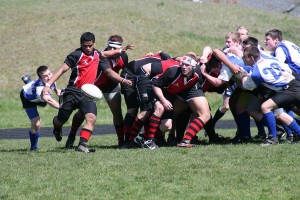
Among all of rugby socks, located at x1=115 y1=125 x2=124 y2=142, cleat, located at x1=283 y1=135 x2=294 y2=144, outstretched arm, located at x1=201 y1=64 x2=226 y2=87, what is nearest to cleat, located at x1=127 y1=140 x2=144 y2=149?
rugby socks, located at x1=115 y1=125 x2=124 y2=142

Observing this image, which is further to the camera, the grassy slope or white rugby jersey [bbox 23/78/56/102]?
the grassy slope

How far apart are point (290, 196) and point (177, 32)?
2410cm

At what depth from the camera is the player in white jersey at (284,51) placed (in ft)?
38.1

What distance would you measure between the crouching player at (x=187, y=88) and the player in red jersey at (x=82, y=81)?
986 mm

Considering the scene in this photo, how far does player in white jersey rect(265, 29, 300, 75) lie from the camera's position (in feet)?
38.1

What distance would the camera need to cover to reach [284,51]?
11648mm

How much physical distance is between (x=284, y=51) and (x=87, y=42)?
3172 mm

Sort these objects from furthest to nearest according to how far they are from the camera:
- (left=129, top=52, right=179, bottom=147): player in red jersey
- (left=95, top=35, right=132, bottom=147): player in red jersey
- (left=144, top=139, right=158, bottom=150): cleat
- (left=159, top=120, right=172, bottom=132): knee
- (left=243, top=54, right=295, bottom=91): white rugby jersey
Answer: (left=95, top=35, right=132, bottom=147): player in red jersey < (left=159, top=120, right=172, bottom=132): knee < (left=129, top=52, right=179, bottom=147): player in red jersey < (left=144, top=139, right=158, bottom=150): cleat < (left=243, top=54, right=295, bottom=91): white rugby jersey

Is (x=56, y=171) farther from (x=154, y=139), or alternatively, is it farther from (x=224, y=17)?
(x=224, y=17)

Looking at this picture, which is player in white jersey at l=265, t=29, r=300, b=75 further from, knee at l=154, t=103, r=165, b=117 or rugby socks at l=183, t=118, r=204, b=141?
knee at l=154, t=103, r=165, b=117

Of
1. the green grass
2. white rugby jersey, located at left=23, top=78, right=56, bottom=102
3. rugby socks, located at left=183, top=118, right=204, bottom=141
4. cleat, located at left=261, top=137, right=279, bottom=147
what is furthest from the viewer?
white rugby jersey, located at left=23, top=78, right=56, bottom=102

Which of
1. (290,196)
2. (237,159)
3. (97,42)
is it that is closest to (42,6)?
(97,42)

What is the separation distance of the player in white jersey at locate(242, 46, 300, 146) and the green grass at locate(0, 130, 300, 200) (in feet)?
1.97

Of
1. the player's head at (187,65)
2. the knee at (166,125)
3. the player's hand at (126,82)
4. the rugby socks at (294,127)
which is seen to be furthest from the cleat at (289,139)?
the player's hand at (126,82)
